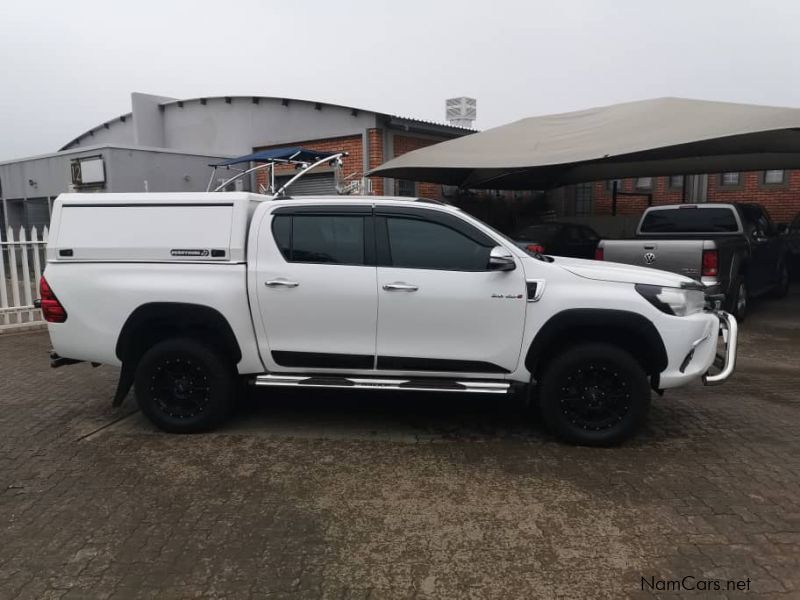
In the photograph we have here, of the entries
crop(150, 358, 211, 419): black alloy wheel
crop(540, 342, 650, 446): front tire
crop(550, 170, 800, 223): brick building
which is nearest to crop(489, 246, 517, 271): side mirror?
crop(540, 342, 650, 446): front tire

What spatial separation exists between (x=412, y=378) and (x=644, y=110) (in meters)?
7.11

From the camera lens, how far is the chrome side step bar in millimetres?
4516

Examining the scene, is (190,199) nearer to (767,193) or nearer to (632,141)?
(632,141)

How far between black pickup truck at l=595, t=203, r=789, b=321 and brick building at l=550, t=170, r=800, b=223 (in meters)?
4.80

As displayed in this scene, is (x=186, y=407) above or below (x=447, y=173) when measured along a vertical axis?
below

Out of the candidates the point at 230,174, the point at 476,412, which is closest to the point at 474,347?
the point at 476,412

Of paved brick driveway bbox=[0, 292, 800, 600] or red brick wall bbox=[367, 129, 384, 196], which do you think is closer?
paved brick driveway bbox=[0, 292, 800, 600]

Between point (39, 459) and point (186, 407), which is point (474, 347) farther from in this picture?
point (39, 459)

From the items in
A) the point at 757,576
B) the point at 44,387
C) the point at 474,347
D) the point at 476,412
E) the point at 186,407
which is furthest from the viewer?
the point at 44,387

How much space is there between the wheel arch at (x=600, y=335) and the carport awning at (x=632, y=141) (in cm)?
462

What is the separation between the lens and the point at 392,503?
3816 mm

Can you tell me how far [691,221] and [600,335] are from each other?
666 centimetres

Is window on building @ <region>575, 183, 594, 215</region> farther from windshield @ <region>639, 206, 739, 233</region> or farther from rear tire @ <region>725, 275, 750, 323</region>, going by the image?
rear tire @ <region>725, 275, 750, 323</region>

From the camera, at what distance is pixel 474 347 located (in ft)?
15.0
